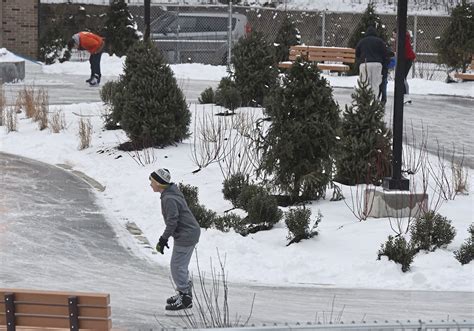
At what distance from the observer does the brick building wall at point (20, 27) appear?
37812 millimetres

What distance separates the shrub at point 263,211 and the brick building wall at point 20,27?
25615 mm

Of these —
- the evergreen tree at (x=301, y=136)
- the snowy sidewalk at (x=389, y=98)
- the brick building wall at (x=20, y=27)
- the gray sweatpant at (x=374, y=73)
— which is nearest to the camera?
the evergreen tree at (x=301, y=136)

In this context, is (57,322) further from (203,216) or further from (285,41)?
(285,41)

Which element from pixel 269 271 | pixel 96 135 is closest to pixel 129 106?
pixel 96 135

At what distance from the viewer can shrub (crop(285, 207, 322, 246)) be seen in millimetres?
13031

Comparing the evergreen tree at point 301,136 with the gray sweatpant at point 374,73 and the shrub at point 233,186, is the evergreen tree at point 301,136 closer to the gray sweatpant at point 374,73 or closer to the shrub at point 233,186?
the shrub at point 233,186

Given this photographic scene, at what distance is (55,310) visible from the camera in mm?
8109

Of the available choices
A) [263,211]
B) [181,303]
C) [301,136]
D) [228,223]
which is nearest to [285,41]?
[301,136]

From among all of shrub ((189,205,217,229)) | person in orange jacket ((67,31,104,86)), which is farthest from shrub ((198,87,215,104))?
shrub ((189,205,217,229))

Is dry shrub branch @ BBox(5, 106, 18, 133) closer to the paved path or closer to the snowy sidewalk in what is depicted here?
the snowy sidewalk

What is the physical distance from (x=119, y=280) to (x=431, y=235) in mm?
3608

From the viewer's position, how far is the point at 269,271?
40.2 feet

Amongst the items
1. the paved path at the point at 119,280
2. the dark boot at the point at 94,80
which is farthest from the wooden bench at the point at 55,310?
the dark boot at the point at 94,80

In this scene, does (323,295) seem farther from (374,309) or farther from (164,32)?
(164,32)
